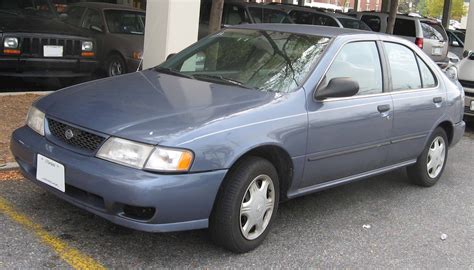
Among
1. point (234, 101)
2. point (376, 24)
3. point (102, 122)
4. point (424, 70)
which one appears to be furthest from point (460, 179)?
point (376, 24)

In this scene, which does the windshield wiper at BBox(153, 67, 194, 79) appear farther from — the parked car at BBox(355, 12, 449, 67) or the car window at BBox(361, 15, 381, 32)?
the car window at BBox(361, 15, 381, 32)

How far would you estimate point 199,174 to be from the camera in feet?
11.0

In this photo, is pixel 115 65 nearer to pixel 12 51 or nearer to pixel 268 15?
pixel 12 51

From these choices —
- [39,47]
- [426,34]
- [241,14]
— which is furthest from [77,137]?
[426,34]

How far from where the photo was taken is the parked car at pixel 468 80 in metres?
8.81

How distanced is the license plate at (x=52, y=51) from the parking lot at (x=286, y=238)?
163 inches

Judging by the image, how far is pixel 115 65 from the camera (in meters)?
10.3

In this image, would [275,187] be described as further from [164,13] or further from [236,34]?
[164,13]

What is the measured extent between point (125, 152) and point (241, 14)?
12.0 m

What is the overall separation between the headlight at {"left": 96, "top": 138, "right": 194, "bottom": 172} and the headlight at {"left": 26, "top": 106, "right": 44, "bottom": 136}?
0.79 m

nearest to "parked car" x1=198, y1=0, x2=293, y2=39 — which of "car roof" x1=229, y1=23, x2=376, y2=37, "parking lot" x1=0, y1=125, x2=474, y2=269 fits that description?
"car roof" x1=229, y1=23, x2=376, y2=37

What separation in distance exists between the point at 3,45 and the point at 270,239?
18.4ft

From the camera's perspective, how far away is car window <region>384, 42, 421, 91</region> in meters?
5.12

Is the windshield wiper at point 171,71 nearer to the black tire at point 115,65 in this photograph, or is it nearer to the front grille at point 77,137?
the front grille at point 77,137
